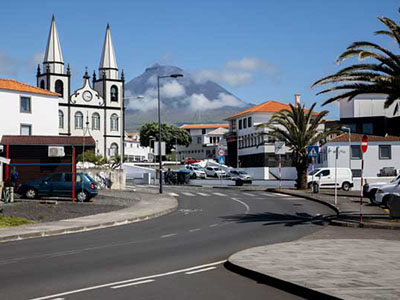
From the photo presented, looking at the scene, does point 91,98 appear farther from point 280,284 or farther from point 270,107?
point 280,284

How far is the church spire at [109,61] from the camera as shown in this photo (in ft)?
423

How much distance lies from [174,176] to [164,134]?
282 ft

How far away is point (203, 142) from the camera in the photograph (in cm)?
17112

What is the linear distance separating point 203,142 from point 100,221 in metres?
148

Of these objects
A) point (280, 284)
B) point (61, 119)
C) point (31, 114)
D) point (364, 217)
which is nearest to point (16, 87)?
point (31, 114)

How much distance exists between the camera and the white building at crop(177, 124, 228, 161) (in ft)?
543

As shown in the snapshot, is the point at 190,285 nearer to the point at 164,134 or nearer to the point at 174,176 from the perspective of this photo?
the point at 174,176

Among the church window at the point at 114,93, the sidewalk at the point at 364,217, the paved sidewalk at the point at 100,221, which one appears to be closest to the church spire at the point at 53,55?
the church window at the point at 114,93

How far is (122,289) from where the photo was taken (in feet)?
31.2

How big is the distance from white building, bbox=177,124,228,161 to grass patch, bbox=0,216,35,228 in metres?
136

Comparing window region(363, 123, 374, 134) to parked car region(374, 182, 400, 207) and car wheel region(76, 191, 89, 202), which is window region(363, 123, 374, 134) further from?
car wheel region(76, 191, 89, 202)

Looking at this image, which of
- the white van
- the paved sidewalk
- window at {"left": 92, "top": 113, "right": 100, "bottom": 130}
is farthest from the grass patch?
window at {"left": 92, "top": 113, "right": 100, "bottom": 130}

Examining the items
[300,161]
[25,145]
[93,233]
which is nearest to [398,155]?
[300,161]

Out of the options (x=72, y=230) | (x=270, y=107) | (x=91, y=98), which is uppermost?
(x=91, y=98)
